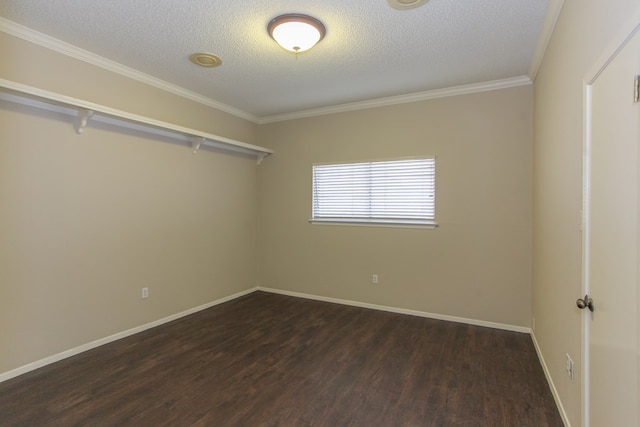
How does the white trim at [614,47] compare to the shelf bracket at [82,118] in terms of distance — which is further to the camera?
the shelf bracket at [82,118]

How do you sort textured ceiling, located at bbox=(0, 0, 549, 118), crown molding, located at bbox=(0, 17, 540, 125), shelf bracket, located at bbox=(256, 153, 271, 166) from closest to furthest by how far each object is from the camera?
textured ceiling, located at bbox=(0, 0, 549, 118), crown molding, located at bbox=(0, 17, 540, 125), shelf bracket, located at bbox=(256, 153, 271, 166)

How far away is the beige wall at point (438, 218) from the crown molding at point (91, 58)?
1471mm

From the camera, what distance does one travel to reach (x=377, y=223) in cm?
418

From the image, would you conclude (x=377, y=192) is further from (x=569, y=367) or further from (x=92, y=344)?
(x=92, y=344)

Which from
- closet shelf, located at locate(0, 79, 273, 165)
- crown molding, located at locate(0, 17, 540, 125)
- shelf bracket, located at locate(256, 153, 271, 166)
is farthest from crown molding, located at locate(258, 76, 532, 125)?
closet shelf, located at locate(0, 79, 273, 165)

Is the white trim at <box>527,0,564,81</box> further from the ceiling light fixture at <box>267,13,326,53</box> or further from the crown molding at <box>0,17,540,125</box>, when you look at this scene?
the ceiling light fixture at <box>267,13,326,53</box>

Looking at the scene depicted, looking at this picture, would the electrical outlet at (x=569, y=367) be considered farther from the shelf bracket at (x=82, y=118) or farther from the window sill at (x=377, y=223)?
the shelf bracket at (x=82, y=118)

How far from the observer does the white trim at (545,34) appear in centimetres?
215

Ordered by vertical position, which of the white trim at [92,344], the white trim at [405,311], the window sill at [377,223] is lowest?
the white trim at [92,344]

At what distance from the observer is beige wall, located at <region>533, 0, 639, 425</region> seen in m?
1.58

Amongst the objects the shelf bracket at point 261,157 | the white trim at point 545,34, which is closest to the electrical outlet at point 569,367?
the white trim at point 545,34

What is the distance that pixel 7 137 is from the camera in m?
2.43

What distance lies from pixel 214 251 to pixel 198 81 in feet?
7.12

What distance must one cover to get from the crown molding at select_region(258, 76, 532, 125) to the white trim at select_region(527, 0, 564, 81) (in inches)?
8.8
